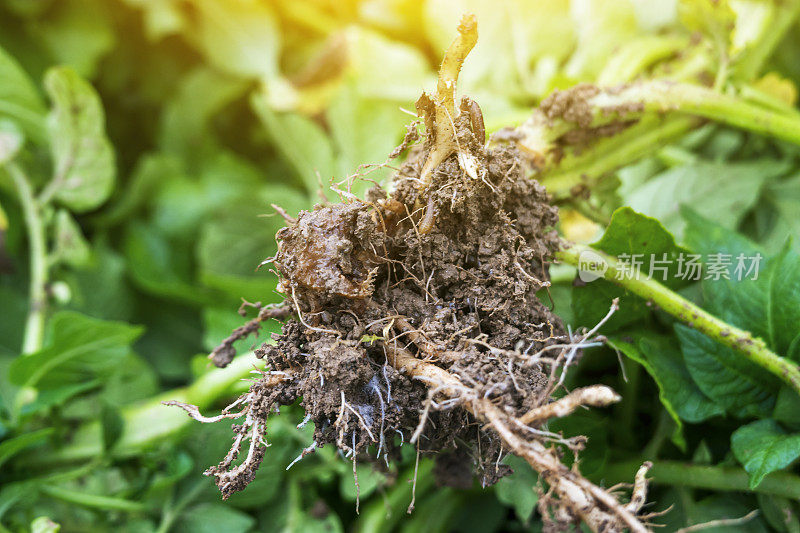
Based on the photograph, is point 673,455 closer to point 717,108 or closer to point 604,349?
point 604,349

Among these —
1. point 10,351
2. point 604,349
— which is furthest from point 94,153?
point 604,349

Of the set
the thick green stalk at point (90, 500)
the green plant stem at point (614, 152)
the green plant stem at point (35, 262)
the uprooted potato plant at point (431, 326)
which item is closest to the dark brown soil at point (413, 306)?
the uprooted potato plant at point (431, 326)

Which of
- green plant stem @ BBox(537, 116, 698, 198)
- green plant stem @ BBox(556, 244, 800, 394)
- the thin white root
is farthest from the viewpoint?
green plant stem @ BBox(537, 116, 698, 198)

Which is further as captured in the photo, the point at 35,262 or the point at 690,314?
the point at 35,262

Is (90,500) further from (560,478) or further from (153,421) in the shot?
(560,478)
